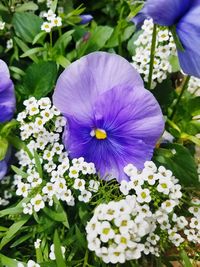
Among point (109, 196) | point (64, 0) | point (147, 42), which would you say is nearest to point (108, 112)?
point (109, 196)

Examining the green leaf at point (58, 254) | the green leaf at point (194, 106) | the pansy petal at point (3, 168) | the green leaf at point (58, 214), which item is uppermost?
the green leaf at point (194, 106)

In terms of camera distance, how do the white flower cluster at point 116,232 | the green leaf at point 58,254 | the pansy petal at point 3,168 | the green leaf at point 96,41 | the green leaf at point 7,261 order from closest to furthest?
the white flower cluster at point 116,232 < the green leaf at point 58,254 < the green leaf at point 7,261 < the pansy petal at point 3,168 < the green leaf at point 96,41

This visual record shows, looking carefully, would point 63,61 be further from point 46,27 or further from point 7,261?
point 7,261

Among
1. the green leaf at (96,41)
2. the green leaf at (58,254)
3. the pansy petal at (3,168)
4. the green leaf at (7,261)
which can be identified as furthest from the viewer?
the green leaf at (96,41)

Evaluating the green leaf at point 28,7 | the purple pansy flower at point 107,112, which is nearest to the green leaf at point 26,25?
the green leaf at point 28,7

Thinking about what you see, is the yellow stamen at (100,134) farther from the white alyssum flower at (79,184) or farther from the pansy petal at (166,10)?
the pansy petal at (166,10)

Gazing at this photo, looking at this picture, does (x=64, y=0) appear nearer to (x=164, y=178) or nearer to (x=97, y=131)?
(x=97, y=131)

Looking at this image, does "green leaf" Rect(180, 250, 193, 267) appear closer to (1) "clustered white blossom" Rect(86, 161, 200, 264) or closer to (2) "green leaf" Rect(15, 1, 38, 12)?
(1) "clustered white blossom" Rect(86, 161, 200, 264)
